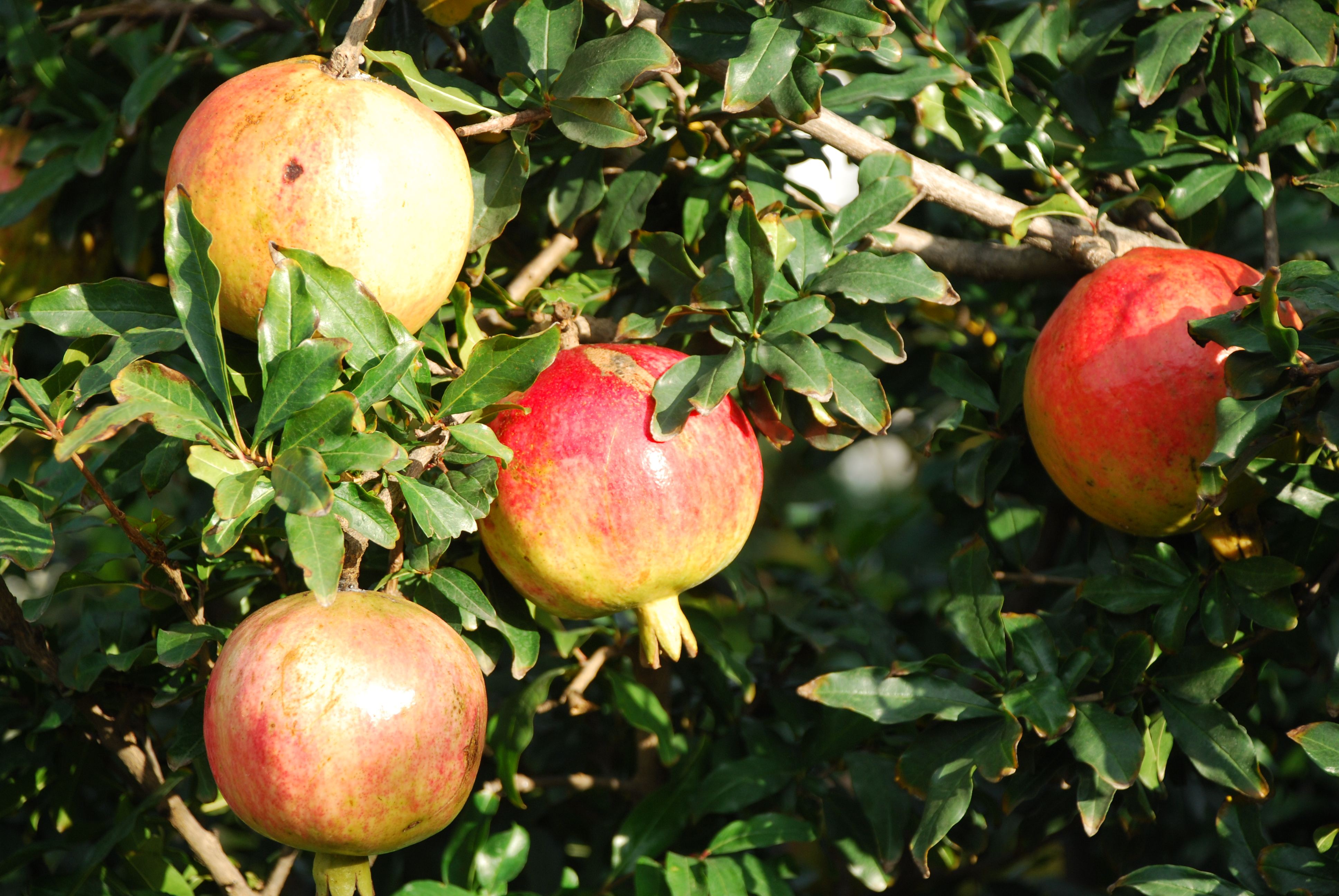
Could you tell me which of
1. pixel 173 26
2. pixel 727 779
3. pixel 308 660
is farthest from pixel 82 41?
pixel 727 779

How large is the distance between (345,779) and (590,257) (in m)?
0.88

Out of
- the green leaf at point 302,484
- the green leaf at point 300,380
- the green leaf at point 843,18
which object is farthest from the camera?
the green leaf at point 843,18

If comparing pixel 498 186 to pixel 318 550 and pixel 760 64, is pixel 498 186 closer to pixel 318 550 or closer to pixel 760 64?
pixel 760 64

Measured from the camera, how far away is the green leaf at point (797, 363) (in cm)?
113

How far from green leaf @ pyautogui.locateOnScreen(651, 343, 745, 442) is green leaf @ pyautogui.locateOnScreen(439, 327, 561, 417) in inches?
5.0

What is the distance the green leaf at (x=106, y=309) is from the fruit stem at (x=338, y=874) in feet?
1.77

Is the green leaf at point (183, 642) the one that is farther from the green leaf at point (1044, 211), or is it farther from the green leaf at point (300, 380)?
the green leaf at point (1044, 211)

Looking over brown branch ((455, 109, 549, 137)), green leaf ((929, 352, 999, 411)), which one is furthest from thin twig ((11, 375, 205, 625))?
green leaf ((929, 352, 999, 411))

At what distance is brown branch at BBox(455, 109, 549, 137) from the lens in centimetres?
118

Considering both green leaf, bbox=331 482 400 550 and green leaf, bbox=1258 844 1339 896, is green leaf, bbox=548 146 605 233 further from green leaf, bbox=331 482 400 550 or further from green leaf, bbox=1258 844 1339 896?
green leaf, bbox=1258 844 1339 896

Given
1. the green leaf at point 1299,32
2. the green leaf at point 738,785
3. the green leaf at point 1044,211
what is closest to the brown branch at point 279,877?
the green leaf at point 738,785

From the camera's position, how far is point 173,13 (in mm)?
1726

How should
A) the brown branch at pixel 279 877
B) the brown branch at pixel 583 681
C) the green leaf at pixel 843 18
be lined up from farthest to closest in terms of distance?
the brown branch at pixel 583 681 → the brown branch at pixel 279 877 → the green leaf at pixel 843 18

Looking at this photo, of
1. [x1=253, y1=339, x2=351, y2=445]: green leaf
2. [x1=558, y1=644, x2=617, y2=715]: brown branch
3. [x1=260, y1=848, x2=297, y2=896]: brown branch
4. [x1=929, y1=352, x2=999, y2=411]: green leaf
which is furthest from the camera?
[x1=558, y1=644, x2=617, y2=715]: brown branch
